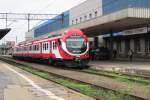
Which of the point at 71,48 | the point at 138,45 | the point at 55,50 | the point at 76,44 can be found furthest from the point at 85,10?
the point at 71,48

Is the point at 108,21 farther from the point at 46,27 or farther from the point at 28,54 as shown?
the point at 46,27

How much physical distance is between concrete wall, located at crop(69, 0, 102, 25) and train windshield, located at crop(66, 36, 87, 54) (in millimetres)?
28318

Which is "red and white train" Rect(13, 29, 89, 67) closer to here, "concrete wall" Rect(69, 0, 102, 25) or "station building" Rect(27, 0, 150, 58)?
"station building" Rect(27, 0, 150, 58)

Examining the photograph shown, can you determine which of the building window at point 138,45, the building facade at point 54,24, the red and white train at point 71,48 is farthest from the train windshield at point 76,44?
the building facade at point 54,24

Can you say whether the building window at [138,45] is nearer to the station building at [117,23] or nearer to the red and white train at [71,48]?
the station building at [117,23]

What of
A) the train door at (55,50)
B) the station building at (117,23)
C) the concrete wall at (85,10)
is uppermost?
the concrete wall at (85,10)

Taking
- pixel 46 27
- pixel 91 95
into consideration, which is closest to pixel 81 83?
Answer: pixel 91 95

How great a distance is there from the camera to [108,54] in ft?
178

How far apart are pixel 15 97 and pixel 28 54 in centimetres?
4081

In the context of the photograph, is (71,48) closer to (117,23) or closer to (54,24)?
(117,23)

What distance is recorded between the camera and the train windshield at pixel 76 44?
36.0 m

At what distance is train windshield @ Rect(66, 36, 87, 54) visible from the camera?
36.0m

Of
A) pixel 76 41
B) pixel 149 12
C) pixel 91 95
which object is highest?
pixel 149 12

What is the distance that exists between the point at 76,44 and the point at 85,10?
1429 inches
